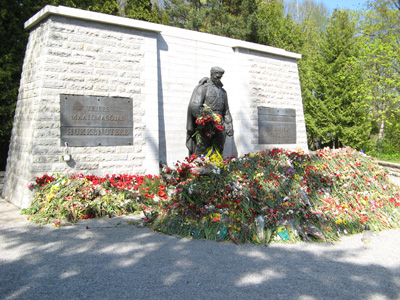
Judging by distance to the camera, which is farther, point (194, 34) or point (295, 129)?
point (295, 129)

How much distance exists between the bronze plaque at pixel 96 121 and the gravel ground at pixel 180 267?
1.92m

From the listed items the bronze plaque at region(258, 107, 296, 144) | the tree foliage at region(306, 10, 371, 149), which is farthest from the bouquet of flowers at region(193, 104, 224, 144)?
the tree foliage at region(306, 10, 371, 149)

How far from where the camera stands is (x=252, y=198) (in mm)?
4867

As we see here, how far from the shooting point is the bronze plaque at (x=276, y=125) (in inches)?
352

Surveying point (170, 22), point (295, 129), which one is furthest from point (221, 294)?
point (170, 22)

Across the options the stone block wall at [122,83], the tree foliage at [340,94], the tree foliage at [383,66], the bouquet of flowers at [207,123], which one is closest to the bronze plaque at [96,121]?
the stone block wall at [122,83]

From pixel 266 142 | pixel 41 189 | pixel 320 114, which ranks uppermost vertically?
pixel 320 114

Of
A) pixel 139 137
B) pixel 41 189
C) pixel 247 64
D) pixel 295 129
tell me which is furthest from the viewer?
pixel 295 129

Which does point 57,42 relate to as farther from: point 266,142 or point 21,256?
point 266,142

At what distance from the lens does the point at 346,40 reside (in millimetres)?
15234

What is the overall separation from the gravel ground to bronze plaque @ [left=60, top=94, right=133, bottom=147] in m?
1.92

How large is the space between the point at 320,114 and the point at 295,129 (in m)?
6.17

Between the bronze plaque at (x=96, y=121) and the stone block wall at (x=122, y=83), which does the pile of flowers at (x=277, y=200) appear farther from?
the stone block wall at (x=122, y=83)

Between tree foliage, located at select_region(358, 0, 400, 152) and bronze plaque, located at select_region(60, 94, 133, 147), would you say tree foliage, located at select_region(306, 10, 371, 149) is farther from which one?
bronze plaque, located at select_region(60, 94, 133, 147)
